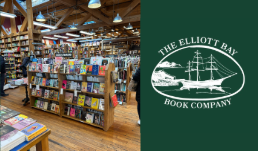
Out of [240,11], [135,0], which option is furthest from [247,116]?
[135,0]

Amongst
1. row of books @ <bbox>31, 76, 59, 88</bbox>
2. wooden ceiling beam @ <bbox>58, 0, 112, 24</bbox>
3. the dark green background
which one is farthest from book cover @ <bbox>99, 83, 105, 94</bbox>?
wooden ceiling beam @ <bbox>58, 0, 112, 24</bbox>

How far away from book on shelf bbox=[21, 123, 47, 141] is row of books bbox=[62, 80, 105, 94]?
157cm

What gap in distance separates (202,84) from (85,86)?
2822mm

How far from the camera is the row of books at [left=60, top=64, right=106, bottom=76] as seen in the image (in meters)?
2.77

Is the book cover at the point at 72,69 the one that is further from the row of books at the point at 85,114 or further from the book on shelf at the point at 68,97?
the row of books at the point at 85,114

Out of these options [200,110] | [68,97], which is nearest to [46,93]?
[68,97]

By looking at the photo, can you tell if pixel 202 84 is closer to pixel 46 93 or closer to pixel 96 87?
pixel 96 87

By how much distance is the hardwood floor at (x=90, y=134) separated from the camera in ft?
7.59

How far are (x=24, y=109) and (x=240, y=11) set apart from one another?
5.37 metres

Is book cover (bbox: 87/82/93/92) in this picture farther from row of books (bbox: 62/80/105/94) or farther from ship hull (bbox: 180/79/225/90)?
ship hull (bbox: 180/79/225/90)

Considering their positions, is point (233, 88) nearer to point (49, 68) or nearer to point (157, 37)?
point (157, 37)

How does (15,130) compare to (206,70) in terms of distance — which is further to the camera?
(15,130)

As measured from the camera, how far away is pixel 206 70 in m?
0.70

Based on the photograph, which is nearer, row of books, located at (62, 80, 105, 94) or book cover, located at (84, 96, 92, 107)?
row of books, located at (62, 80, 105, 94)
